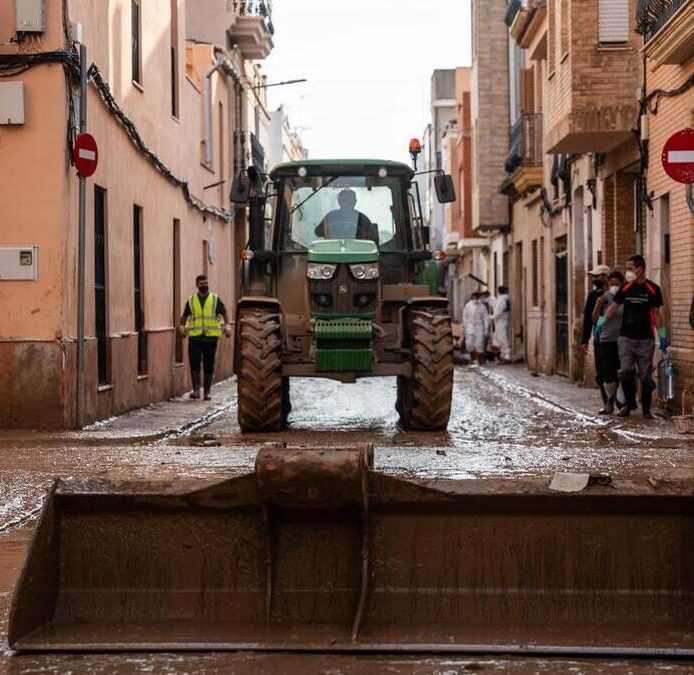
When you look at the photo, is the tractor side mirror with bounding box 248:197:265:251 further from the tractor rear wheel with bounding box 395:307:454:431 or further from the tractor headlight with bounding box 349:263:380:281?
the tractor rear wheel with bounding box 395:307:454:431

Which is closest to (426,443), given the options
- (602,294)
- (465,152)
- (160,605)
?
(602,294)

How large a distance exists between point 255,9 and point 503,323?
9325 millimetres

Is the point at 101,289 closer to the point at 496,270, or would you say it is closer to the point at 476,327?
the point at 476,327

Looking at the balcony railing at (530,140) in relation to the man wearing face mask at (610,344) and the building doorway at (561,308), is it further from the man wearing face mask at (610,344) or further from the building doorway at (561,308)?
the man wearing face mask at (610,344)

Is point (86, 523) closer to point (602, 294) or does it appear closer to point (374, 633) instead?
point (374, 633)

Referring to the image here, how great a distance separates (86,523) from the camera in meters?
5.46

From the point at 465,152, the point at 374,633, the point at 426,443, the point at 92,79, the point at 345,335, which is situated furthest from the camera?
the point at 465,152

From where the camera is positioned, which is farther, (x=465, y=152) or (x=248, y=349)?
(x=465, y=152)

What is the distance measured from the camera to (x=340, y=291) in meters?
14.0

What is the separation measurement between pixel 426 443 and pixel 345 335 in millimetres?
1522

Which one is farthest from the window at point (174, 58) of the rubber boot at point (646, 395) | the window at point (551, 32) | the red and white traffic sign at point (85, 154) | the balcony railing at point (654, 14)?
the rubber boot at point (646, 395)

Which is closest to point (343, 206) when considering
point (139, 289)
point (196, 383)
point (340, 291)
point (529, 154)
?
point (340, 291)

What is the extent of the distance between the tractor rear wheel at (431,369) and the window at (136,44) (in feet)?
23.4

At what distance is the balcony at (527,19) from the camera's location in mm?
25766
